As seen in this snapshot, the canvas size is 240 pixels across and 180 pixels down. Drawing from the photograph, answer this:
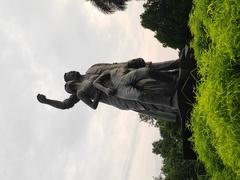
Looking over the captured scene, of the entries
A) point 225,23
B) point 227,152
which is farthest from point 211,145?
point 225,23

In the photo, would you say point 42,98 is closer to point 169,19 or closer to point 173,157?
point 169,19

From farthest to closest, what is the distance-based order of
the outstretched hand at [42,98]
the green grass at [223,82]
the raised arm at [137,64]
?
the outstretched hand at [42,98] < the raised arm at [137,64] < the green grass at [223,82]

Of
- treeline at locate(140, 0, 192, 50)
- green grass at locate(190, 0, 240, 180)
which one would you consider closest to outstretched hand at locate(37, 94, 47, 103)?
green grass at locate(190, 0, 240, 180)

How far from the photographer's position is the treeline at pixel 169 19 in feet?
88.6

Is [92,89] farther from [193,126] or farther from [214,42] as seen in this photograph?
[214,42]

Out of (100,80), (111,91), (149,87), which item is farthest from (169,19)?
(149,87)

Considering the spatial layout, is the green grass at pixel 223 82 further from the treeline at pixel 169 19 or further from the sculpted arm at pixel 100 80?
the treeline at pixel 169 19

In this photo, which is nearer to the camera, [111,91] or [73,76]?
[111,91]

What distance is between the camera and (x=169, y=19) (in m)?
27.6

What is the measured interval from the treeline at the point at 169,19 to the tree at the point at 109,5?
322 centimetres

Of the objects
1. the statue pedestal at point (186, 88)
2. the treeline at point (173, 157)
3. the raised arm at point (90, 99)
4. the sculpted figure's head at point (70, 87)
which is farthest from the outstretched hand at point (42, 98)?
the treeline at point (173, 157)

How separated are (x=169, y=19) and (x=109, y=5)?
3912mm

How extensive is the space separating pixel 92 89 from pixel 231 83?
578 cm

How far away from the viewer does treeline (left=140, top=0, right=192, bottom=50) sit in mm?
27000
